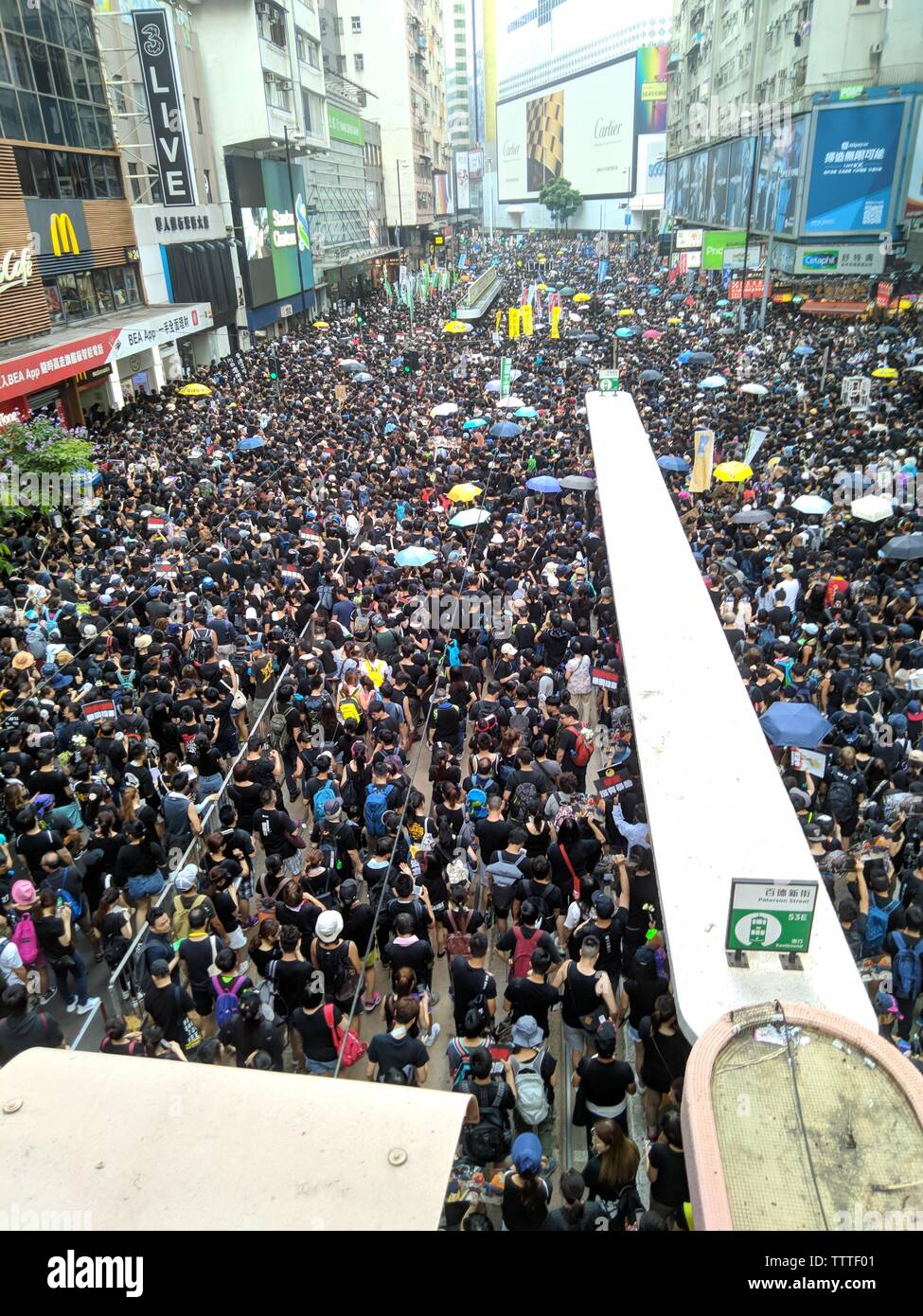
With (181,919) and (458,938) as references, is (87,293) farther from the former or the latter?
(458,938)

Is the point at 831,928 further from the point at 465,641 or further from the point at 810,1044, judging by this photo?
the point at 465,641

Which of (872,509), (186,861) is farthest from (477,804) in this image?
(872,509)

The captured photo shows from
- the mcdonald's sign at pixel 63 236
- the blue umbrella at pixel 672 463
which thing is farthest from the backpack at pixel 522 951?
the mcdonald's sign at pixel 63 236

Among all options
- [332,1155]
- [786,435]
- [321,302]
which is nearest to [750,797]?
[332,1155]

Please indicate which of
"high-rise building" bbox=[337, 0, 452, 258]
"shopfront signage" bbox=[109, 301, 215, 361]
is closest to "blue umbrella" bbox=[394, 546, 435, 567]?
"shopfront signage" bbox=[109, 301, 215, 361]

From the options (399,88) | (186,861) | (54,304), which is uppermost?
(399,88)

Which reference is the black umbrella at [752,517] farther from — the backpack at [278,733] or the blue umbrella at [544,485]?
the backpack at [278,733]
